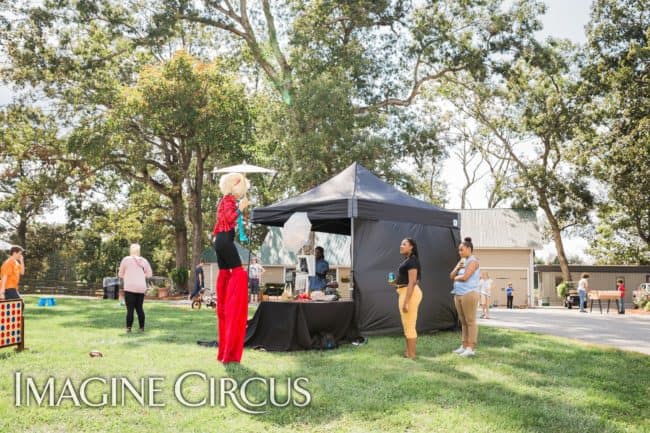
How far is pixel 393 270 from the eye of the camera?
11406mm

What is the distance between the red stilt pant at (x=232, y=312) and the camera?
24.5 ft

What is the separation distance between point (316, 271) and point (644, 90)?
22508 mm

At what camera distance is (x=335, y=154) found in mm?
24219

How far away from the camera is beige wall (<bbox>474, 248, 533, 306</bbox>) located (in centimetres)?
3575

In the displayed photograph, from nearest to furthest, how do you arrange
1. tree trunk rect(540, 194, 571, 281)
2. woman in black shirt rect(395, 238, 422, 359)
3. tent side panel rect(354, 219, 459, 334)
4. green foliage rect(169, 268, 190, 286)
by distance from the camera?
woman in black shirt rect(395, 238, 422, 359) < tent side panel rect(354, 219, 459, 334) < green foliage rect(169, 268, 190, 286) < tree trunk rect(540, 194, 571, 281)

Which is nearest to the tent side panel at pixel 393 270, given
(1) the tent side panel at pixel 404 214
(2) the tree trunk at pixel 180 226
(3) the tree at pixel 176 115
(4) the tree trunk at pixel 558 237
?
(1) the tent side panel at pixel 404 214

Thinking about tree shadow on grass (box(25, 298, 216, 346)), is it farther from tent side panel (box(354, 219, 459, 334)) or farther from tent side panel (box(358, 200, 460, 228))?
tent side panel (box(358, 200, 460, 228))

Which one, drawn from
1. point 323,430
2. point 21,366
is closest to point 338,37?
point 21,366

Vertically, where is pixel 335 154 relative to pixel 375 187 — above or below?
above

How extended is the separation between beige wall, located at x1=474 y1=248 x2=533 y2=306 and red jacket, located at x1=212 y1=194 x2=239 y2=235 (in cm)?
3013

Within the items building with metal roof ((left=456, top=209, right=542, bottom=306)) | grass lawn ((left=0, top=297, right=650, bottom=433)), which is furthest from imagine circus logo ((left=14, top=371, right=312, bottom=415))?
building with metal roof ((left=456, top=209, right=542, bottom=306))

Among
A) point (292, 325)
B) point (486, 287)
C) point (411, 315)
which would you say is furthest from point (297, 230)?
point (486, 287)

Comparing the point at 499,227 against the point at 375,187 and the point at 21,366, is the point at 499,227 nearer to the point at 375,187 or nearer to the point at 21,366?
the point at 375,187

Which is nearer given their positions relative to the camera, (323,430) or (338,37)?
(323,430)
